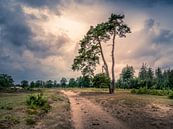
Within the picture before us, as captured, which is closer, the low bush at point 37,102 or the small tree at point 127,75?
the low bush at point 37,102

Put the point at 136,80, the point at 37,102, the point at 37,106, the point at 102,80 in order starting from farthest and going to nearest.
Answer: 1. the point at 136,80
2. the point at 102,80
3. the point at 37,102
4. the point at 37,106

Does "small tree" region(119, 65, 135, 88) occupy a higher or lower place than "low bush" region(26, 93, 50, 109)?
higher

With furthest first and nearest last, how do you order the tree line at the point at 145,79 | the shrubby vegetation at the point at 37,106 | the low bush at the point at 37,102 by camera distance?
the tree line at the point at 145,79
the low bush at the point at 37,102
the shrubby vegetation at the point at 37,106

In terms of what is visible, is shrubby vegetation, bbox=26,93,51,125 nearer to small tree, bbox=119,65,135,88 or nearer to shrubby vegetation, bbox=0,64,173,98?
shrubby vegetation, bbox=0,64,173,98

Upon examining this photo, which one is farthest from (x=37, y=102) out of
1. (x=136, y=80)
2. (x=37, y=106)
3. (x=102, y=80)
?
(x=136, y=80)

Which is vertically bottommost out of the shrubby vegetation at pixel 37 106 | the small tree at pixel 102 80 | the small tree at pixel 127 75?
the shrubby vegetation at pixel 37 106

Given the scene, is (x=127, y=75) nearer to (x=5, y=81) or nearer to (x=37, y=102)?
(x=5, y=81)

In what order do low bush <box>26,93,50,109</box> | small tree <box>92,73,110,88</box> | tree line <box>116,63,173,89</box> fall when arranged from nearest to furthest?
low bush <box>26,93,50,109</box> → small tree <box>92,73,110,88</box> → tree line <box>116,63,173,89</box>

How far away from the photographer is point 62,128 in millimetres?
22797

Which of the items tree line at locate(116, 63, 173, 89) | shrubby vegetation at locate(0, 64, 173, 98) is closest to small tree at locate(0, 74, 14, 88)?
shrubby vegetation at locate(0, 64, 173, 98)

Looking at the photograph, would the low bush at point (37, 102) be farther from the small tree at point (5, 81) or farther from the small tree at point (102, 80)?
the small tree at point (5, 81)

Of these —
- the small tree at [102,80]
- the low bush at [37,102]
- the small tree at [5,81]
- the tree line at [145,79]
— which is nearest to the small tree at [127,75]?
the tree line at [145,79]

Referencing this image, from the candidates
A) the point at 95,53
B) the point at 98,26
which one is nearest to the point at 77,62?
the point at 95,53

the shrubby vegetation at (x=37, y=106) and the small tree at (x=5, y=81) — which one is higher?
the small tree at (x=5, y=81)
